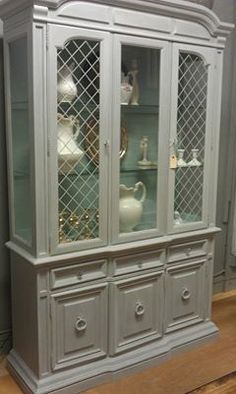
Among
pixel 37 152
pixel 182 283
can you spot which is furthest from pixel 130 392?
pixel 37 152

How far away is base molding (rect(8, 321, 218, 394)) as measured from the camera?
2.21m

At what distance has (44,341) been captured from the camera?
85.7 inches

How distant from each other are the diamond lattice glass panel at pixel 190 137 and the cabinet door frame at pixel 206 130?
0.08ft

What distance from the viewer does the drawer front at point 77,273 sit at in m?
2.16

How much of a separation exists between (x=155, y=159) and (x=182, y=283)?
78cm

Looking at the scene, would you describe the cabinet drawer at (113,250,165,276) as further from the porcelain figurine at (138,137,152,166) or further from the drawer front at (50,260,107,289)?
the porcelain figurine at (138,137,152,166)

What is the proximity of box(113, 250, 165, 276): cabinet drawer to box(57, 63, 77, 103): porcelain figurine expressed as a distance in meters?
0.88

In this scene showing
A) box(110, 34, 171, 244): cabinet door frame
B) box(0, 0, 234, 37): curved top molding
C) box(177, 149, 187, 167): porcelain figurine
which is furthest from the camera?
box(177, 149, 187, 167): porcelain figurine

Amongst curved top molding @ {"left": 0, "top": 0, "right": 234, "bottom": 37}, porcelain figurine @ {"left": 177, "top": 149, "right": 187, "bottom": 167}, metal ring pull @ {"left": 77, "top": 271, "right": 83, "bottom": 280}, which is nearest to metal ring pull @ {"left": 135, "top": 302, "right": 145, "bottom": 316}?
metal ring pull @ {"left": 77, "top": 271, "right": 83, "bottom": 280}

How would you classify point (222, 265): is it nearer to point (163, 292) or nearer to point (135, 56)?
point (163, 292)

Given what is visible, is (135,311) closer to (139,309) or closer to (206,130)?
(139,309)

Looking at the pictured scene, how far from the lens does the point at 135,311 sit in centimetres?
246

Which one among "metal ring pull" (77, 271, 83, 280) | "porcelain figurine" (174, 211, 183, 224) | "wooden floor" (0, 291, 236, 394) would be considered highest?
"porcelain figurine" (174, 211, 183, 224)

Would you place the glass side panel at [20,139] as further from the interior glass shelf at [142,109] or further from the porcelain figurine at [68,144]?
the interior glass shelf at [142,109]
